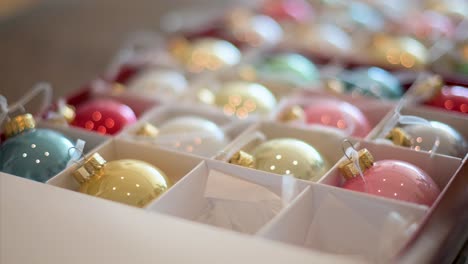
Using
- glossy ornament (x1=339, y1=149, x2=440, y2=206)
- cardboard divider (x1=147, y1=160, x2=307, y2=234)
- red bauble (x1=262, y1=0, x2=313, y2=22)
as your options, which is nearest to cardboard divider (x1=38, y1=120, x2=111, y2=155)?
cardboard divider (x1=147, y1=160, x2=307, y2=234)

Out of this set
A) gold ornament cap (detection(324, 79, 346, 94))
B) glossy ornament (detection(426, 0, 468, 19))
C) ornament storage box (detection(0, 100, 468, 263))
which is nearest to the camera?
ornament storage box (detection(0, 100, 468, 263))

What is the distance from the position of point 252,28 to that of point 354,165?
114cm

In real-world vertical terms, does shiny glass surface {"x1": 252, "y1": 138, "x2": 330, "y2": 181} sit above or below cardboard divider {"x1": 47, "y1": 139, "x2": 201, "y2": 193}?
above

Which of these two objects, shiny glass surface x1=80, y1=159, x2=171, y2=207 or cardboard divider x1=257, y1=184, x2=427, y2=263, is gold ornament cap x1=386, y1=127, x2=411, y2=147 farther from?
shiny glass surface x1=80, y1=159, x2=171, y2=207

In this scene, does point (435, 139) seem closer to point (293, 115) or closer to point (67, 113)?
point (293, 115)

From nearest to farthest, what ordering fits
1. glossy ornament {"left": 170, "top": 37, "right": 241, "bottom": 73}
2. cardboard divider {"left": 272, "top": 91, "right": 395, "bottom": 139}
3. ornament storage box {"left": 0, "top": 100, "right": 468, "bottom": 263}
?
1. ornament storage box {"left": 0, "top": 100, "right": 468, "bottom": 263}
2. cardboard divider {"left": 272, "top": 91, "right": 395, "bottom": 139}
3. glossy ornament {"left": 170, "top": 37, "right": 241, "bottom": 73}

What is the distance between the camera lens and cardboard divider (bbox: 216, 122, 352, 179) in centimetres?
169

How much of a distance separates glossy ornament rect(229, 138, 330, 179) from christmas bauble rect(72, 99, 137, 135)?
37cm

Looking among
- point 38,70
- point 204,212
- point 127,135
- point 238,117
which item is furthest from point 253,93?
point 38,70

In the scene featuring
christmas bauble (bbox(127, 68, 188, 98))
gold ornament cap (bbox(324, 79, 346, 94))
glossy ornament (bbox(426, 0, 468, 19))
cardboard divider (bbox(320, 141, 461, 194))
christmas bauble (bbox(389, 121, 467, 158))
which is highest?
glossy ornament (bbox(426, 0, 468, 19))

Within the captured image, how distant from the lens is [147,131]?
1715mm

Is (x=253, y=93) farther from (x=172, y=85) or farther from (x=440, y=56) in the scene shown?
(x=440, y=56)

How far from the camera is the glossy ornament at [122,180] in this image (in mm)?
1441

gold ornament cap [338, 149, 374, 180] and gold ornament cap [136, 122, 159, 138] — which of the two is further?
gold ornament cap [136, 122, 159, 138]
